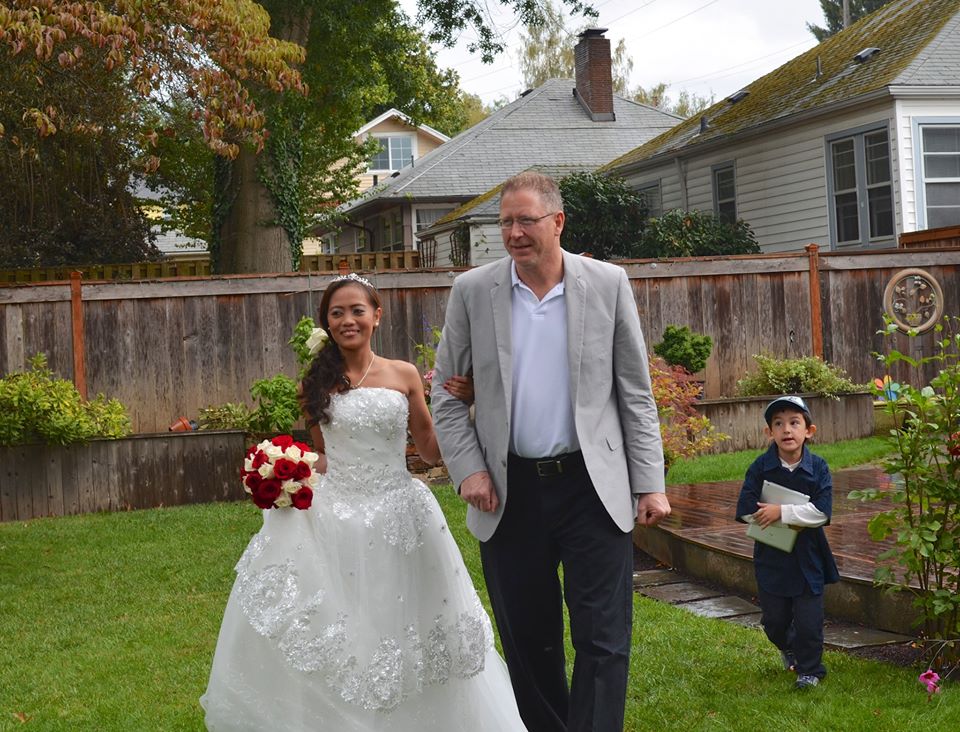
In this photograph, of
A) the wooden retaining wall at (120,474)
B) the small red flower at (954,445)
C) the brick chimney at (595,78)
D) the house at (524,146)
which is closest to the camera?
the small red flower at (954,445)

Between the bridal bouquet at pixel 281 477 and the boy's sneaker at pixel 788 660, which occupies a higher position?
the bridal bouquet at pixel 281 477

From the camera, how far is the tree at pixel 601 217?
2312cm

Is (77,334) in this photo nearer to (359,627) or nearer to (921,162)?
(359,627)

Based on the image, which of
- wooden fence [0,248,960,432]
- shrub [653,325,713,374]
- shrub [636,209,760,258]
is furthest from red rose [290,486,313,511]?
shrub [636,209,760,258]

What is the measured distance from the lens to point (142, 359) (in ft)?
45.5

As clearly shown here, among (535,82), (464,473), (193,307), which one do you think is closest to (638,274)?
(193,307)

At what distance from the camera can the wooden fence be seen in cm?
1361

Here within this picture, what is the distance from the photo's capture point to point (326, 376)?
5.68 meters

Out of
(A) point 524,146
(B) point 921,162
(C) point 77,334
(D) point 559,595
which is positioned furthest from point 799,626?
(A) point 524,146

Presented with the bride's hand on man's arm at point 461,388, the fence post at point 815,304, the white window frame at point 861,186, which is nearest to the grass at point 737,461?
the fence post at point 815,304

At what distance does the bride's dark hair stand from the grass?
6887 mm

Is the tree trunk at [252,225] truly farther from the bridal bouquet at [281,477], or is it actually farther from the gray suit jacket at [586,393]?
the gray suit jacket at [586,393]

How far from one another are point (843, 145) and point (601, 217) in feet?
15.5

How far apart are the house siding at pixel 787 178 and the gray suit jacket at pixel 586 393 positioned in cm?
1590
